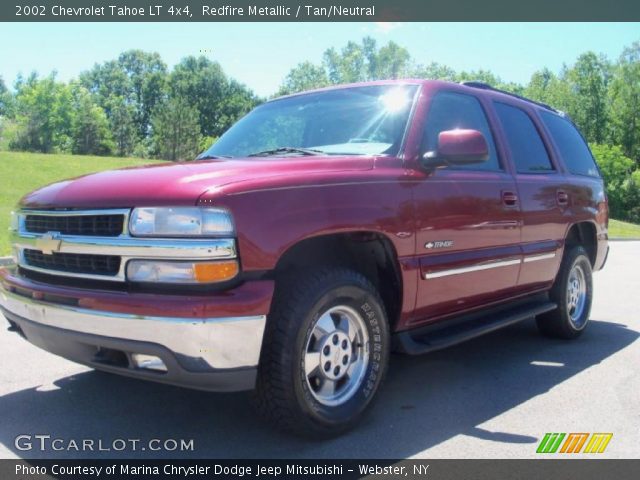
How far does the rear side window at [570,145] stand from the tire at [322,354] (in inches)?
128

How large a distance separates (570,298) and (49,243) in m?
4.54

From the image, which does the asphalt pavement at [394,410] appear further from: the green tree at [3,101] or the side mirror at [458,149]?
the green tree at [3,101]

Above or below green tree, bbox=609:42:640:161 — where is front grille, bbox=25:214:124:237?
below

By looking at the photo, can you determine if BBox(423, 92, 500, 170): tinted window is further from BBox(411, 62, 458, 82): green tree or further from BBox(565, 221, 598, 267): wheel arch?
BBox(411, 62, 458, 82): green tree

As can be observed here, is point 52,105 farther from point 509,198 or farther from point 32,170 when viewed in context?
point 509,198

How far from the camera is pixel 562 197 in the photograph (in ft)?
17.5

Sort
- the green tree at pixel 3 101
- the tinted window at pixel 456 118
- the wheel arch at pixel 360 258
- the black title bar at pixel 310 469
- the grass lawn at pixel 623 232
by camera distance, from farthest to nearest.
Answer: the green tree at pixel 3 101
the grass lawn at pixel 623 232
the tinted window at pixel 456 118
the wheel arch at pixel 360 258
the black title bar at pixel 310 469

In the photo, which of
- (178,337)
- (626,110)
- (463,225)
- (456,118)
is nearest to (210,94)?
(626,110)

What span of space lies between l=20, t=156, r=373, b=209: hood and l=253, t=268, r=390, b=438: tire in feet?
1.82

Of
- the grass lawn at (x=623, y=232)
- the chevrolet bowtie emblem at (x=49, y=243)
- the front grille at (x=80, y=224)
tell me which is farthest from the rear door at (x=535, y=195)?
the grass lawn at (x=623, y=232)

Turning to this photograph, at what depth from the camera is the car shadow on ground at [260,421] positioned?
3.15m

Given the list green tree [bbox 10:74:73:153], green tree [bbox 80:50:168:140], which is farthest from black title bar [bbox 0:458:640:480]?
green tree [bbox 80:50:168:140]

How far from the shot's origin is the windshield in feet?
12.9

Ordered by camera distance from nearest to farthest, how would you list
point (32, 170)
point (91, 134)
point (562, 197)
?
point (562, 197), point (32, 170), point (91, 134)
